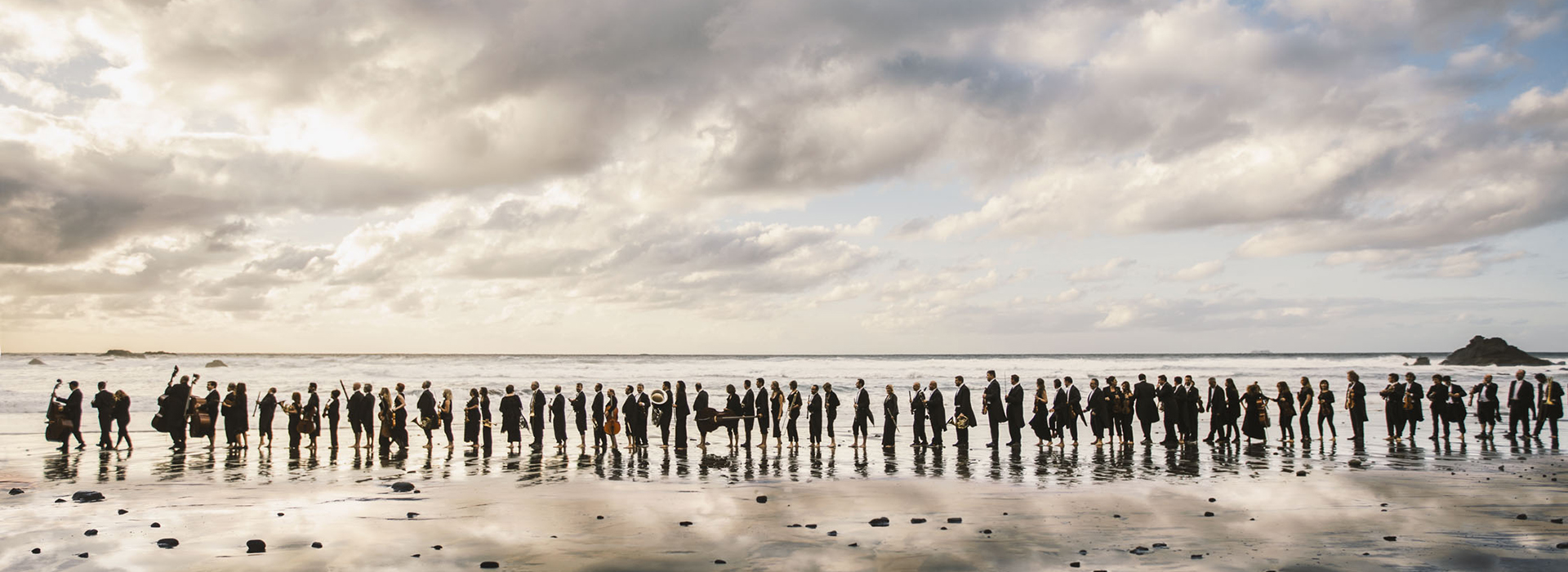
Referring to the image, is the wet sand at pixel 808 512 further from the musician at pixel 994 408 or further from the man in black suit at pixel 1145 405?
the man in black suit at pixel 1145 405

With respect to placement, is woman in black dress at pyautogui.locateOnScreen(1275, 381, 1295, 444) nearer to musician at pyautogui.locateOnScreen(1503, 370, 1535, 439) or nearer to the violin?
musician at pyautogui.locateOnScreen(1503, 370, 1535, 439)

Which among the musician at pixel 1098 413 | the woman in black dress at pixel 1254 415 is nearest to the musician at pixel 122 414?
the musician at pixel 1098 413

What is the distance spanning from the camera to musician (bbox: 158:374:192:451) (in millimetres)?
21891

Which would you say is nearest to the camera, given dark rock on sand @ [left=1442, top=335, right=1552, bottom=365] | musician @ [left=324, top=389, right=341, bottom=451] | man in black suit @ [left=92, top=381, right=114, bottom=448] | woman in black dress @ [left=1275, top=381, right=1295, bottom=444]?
man in black suit @ [left=92, top=381, right=114, bottom=448]

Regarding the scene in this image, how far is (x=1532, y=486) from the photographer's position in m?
14.2

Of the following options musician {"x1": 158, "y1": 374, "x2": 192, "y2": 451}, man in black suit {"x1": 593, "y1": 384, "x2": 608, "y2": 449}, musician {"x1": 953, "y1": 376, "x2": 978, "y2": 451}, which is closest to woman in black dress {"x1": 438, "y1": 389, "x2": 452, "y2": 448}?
man in black suit {"x1": 593, "y1": 384, "x2": 608, "y2": 449}

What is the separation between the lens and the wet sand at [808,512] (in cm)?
946

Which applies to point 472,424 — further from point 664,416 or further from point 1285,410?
point 1285,410

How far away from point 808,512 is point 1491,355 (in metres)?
84.4

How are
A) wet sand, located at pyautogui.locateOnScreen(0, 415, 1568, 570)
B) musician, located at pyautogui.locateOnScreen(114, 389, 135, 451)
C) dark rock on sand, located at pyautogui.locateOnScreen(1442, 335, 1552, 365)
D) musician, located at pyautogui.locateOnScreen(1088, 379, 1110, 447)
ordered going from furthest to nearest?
1. dark rock on sand, located at pyautogui.locateOnScreen(1442, 335, 1552, 365)
2. musician, located at pyautogui.locateOnScreen(114, 389, 135, 451)
3. musician, located at pyautogui.locateOnScreen(1088, 379, 1110, 447)
4. wet sand, located at pyautogui.locateOnScreen(0, 415, 1568, 570)

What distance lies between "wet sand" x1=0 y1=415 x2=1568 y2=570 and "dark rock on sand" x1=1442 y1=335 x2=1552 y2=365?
67.7 meters

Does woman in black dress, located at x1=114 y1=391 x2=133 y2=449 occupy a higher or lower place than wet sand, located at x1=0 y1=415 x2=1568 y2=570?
higher

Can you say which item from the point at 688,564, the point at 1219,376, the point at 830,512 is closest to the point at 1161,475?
the point at 830,512

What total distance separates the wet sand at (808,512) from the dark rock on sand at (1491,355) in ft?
222
